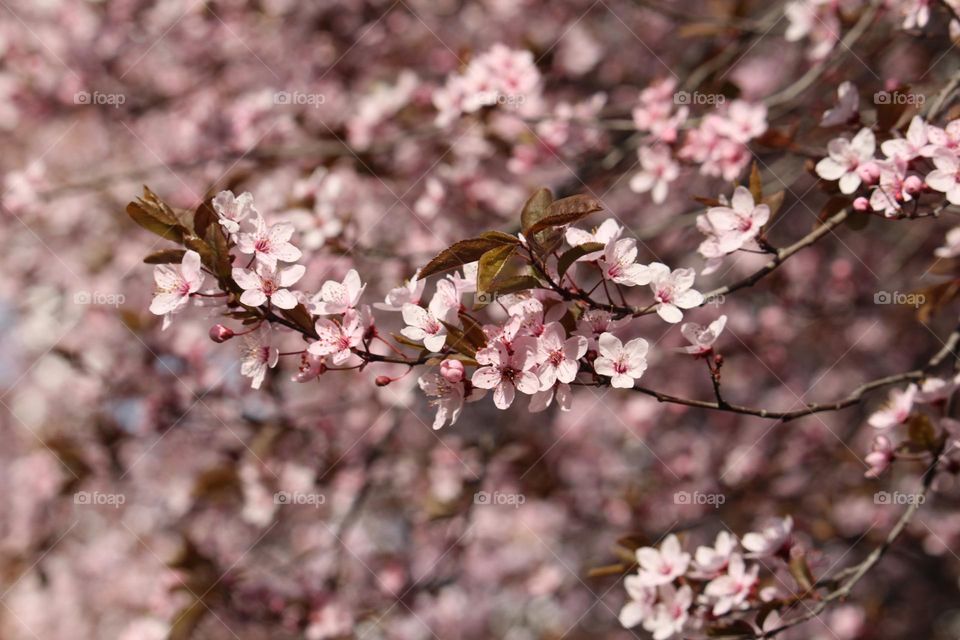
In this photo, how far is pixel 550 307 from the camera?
49.7 inches

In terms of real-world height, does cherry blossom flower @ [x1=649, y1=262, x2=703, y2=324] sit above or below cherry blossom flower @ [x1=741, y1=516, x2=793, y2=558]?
above

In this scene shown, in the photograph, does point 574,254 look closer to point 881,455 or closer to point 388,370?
point 881,455

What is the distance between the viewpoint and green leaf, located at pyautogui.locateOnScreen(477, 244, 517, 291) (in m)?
1.18

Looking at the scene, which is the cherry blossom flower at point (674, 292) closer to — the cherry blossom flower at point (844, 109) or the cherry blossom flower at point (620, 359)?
the cherry blossom flower at point (620, 359)

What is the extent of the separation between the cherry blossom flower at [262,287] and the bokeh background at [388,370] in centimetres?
83

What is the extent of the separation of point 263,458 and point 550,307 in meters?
1.80

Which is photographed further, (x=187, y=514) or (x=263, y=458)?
(x=187, y=514)

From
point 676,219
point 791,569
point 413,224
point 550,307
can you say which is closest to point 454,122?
point 676,219

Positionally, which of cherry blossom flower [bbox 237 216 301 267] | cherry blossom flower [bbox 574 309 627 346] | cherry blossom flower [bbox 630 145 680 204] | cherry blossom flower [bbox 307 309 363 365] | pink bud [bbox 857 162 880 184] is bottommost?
cherry blossom flower [bbox 630 145 680 204]

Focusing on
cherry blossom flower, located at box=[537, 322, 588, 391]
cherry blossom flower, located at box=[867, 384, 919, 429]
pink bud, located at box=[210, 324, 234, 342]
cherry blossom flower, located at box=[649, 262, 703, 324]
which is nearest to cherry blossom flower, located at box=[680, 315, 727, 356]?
cherry blossom flower, located at box=[649, 262, 703, 324]

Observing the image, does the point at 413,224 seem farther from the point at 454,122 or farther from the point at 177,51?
the point at 177,51

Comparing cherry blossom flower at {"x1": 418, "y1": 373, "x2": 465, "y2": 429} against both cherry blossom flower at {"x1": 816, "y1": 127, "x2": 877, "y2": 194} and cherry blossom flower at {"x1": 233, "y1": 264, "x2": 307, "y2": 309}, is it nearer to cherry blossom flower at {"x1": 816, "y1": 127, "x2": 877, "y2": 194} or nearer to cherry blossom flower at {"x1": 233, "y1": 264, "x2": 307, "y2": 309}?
cherry blossom flower at {"x1": 233, "y1": 264, "x2": 307, "y2": 309}

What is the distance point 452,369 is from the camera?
126 cm

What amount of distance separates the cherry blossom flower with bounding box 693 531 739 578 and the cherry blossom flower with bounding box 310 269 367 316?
2.57 feet
